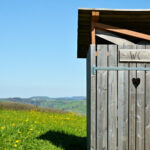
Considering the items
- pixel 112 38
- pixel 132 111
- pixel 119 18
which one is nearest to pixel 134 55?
pixel 112 38

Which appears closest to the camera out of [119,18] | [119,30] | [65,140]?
[119,30]

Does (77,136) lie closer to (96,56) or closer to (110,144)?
Result: (110,144)

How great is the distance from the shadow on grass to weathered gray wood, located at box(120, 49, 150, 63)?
2.80 metres

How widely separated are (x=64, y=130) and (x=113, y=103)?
12.9 ft

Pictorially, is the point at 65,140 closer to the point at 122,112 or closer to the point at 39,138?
the point at 39,138

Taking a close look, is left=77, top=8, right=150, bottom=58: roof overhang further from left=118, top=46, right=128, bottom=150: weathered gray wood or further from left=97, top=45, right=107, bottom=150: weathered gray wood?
left=118, top=46, right=128, bottom=150: weathered gray wood

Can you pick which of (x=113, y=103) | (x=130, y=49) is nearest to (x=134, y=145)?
(x=113, y=103)

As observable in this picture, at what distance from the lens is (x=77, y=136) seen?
813cm

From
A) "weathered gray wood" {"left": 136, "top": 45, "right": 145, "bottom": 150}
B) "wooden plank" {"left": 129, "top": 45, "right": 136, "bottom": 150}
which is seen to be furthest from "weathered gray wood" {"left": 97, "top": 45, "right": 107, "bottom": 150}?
"weathered gray wood" {"left": 136, "top": 45, "right": 145, "bottom": 150}

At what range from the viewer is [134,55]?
4988 millimetres

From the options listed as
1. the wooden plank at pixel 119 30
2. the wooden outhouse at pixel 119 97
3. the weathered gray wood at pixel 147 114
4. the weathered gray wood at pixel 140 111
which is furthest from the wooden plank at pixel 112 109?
the wooden plank at pixel 119 30

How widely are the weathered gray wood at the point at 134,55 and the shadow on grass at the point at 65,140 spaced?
280cm

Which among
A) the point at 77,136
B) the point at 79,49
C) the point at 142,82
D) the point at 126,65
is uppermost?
the point at 79,49

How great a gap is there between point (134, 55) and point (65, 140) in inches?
131
